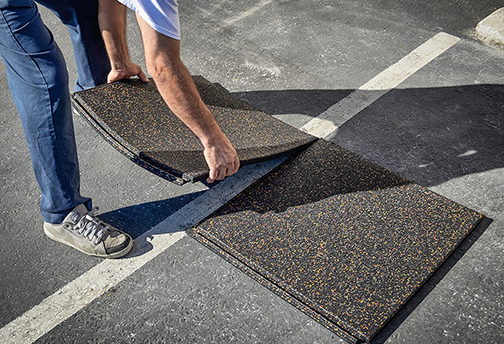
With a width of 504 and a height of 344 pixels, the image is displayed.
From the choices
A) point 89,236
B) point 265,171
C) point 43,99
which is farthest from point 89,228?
point 265,171

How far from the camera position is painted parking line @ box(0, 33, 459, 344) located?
7.38 ft

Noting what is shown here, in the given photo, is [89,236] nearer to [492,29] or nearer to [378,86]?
[378,86]

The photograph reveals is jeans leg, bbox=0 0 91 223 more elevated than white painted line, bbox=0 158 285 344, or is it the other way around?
jeans leg, bbox=0 0 91 223

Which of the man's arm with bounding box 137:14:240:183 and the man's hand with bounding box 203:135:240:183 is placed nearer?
the man's arm with bounding box 137:14:240:183

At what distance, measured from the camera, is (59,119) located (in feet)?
7.65

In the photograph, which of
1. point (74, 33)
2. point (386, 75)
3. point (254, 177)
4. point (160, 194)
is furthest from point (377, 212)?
point (74, 33)

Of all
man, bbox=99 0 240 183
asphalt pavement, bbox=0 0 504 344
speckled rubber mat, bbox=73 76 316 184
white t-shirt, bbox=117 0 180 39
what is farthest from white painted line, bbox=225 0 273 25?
white t-shirt, bbox=117 0 180 39

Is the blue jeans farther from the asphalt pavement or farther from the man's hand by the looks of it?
the man's hand

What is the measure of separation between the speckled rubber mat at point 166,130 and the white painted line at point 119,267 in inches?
8.5

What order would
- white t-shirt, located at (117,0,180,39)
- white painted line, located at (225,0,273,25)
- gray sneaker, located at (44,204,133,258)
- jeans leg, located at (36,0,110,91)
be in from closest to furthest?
white t-shirt, located at (117,0,180,39) → gray sneaker, located at (44,204,133,258) → jeans leg, located at (36,0,110,91) → white painted line, located at (225,0,273,25)

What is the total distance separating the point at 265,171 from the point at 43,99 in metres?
1.36

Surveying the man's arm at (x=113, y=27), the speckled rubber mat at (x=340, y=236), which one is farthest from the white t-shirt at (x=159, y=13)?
the speckled rubber mat at (x=340, y=236)

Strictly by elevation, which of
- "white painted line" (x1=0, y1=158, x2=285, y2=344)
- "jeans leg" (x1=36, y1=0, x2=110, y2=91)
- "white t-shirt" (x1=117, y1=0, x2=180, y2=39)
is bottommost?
"white painted line" (x1=0, y1=158, x2=285, y2=344)

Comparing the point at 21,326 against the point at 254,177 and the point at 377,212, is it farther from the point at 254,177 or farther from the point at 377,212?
the point at 377,212
